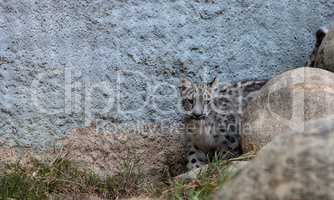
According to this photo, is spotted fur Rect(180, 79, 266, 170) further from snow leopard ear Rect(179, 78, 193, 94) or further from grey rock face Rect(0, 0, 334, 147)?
grey rock face Rect(0, 0, 334, 147)

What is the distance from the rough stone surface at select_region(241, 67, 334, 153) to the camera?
4.89 m

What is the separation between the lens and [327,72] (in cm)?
511

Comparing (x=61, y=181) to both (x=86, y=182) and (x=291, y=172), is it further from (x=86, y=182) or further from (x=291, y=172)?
(x=291, y=172)

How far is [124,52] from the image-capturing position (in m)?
5.57

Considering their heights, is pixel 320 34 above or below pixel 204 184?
above

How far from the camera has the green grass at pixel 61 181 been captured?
4.81 m

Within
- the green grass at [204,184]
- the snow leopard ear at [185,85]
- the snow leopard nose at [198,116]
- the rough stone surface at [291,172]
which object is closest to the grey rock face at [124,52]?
the snow leopard ear at [185,85]

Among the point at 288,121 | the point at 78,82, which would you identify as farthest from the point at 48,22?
the point at 288,121

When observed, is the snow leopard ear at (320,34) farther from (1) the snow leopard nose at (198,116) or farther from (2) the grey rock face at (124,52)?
(1) the snow leopard nose at (198,116)

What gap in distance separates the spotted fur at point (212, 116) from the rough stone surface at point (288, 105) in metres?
0.32

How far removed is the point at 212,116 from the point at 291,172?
10.4 ft

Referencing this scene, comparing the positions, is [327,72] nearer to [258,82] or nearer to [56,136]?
[258,82]

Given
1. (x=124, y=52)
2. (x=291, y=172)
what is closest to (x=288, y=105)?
(x=124, y=52)

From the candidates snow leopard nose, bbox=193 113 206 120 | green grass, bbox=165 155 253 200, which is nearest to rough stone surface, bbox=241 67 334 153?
green grass, bbox=165 155 253 200
